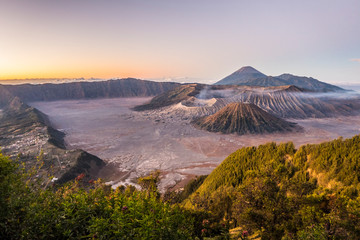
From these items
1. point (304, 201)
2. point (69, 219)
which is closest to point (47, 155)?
point (69, 219)

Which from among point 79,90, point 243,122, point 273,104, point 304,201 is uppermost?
point 79,90

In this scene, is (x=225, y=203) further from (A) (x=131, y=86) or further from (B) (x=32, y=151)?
(A) (x=131, y=86)

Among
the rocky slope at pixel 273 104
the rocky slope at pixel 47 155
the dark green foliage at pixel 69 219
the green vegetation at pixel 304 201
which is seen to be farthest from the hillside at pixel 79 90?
the green vegetation at pixel 304 201

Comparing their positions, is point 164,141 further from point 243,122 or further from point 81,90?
point 81,90

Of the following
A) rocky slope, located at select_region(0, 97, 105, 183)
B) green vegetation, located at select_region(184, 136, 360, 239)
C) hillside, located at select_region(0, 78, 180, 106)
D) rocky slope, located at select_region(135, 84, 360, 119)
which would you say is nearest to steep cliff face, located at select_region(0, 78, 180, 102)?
hillside, located at select_region(0, 78, 180, 106)

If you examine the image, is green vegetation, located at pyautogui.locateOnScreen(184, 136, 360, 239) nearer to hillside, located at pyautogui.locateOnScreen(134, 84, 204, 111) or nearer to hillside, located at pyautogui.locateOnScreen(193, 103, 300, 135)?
hillside, located at pyautogui.locateOnScreen(193, 103, 300, 135)

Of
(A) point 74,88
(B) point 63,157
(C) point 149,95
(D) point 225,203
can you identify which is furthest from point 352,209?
(A) point 74,88

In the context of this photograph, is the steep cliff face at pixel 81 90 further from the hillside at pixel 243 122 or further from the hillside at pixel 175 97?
the hillside at pixel 243 122
